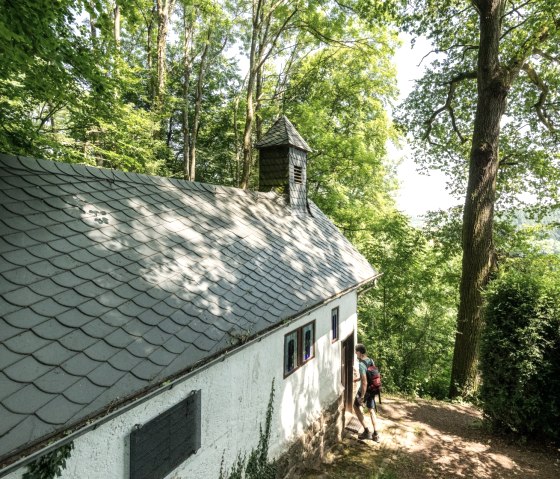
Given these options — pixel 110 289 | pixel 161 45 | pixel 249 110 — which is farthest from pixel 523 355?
pixel 161 45

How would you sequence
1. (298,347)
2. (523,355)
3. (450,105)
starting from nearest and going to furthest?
(298,347) < (523,355) < (450,105)

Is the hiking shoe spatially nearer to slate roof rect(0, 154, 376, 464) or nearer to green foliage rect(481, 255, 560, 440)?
green foliage rect(481, 255, 560, 440)

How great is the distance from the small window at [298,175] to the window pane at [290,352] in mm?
6358

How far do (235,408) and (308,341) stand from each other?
8.80 feet

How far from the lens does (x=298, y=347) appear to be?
6664 mm

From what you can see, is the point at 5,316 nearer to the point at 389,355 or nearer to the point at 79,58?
the point at 79,58

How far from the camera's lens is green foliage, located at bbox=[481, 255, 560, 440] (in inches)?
293

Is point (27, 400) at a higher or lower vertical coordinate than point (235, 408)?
higher

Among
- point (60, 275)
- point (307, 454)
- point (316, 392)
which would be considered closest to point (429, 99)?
point (316, 392)

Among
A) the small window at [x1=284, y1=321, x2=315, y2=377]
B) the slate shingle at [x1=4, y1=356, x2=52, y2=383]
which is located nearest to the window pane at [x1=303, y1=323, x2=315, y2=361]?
the small window at [x1=284, y1=321, x2=315, y2=377]

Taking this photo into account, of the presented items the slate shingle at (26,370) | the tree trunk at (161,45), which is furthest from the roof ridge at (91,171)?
the tree trunk at (161,45)

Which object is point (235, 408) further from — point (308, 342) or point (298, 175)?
point (298, 175)

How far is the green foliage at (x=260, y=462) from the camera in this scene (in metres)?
4.78

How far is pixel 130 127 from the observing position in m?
11.3
